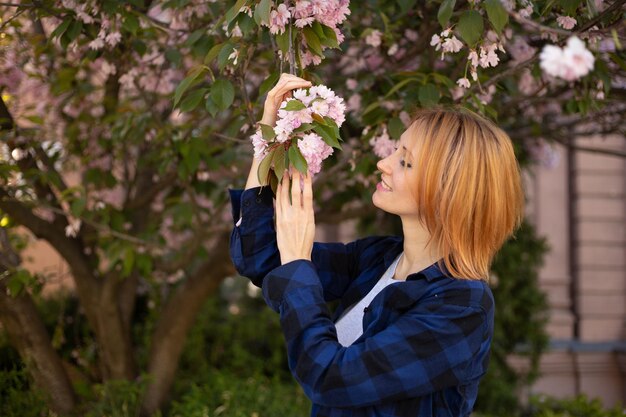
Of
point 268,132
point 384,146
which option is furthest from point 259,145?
point 384,146

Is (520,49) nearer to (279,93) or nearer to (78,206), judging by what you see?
(279,93)

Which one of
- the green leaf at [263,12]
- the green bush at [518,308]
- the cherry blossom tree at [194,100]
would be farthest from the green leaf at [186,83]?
the green bush at [518,308]

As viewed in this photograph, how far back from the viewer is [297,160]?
62.7 inches

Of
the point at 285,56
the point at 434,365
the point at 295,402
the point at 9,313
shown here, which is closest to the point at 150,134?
the point at 9,313

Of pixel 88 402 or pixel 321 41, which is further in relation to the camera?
pixel 88 402

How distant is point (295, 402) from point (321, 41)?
2.92 metres

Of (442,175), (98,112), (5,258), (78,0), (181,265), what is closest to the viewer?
(442,175)

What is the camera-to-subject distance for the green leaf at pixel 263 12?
69.4 inches

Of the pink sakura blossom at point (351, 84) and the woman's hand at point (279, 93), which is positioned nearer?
the woman's hand at point (279, 93)

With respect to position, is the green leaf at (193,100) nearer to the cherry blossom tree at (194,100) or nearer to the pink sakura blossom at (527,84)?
the cherry blossom tree at (194,100)

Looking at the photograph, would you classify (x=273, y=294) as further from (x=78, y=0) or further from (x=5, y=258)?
(x=5, y=258)

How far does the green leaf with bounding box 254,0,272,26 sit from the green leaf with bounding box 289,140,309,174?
0.38 meters

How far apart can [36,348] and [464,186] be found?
2.30 m

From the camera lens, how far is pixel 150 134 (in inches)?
132
